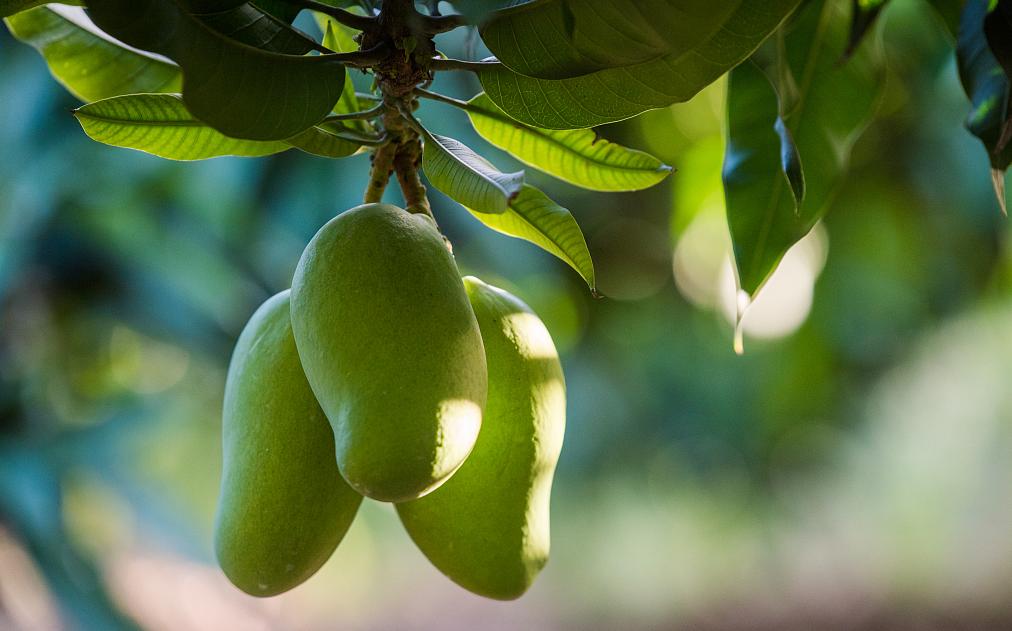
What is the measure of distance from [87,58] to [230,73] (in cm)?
23

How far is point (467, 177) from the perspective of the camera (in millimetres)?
374

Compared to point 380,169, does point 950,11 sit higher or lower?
higher

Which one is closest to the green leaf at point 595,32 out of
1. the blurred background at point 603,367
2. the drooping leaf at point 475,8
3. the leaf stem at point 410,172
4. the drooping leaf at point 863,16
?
the drooping leaf at point 475,8

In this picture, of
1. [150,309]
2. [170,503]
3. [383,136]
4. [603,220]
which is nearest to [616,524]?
[603,220]

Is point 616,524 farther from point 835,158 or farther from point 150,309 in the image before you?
point 835,158

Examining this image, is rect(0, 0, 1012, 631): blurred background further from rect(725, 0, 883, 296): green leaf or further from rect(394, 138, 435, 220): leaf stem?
rect(394, 138, 435, 220): leaf stem

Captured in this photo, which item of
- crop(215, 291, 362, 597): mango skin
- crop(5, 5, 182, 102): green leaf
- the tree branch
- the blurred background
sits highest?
the tree branch

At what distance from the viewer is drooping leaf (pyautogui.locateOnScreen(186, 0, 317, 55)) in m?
0.33

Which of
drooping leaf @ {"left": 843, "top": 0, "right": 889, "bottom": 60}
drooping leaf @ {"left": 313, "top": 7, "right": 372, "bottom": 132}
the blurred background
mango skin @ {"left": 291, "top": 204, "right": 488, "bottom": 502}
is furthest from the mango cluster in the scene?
the blurred background

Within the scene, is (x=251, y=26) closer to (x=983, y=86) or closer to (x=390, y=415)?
(x=390, y=415)

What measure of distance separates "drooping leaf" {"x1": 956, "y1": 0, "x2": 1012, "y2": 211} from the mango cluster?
0.26 metres

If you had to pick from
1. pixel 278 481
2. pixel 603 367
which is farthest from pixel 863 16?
pixel 603 367

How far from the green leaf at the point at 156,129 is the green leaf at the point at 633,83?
0.11 meters

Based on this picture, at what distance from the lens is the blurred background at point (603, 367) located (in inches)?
72.3
